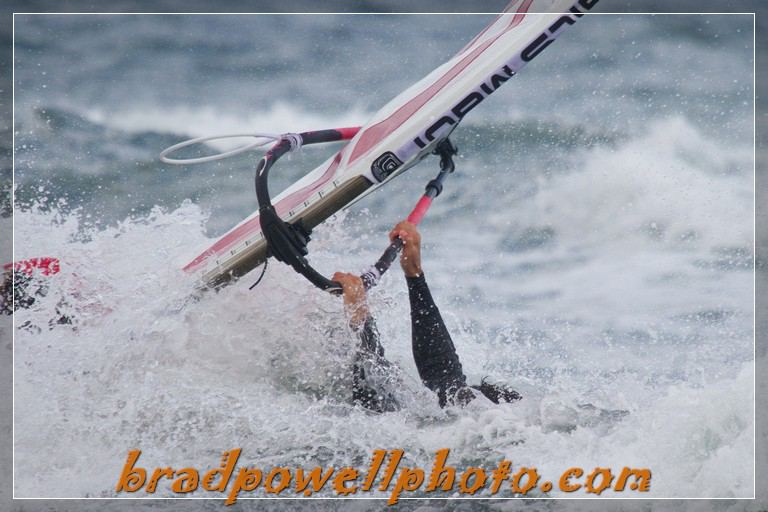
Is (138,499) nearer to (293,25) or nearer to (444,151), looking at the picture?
(444,151)

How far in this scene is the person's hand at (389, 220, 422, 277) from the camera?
9.09ft

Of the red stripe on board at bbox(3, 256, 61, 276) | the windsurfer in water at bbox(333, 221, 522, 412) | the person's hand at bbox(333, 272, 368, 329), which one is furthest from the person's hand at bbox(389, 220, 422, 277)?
the red stripe on board at bbox(3, 256, 61, 276)

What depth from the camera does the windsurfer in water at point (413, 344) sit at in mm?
2795

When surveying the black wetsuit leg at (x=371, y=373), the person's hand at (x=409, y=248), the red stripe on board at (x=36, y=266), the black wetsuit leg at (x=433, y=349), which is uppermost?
the person's hand at (x=409, y=248)

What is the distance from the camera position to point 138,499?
8.86ft

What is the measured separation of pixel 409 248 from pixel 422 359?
0.39 metres

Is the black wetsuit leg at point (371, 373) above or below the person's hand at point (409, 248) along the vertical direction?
below

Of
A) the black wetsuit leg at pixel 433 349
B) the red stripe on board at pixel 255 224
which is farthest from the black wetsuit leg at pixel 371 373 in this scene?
the red stripe on board at pixel 255 224

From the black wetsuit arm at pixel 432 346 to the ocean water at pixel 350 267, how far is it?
102 mm

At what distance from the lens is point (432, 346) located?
2.82 meters

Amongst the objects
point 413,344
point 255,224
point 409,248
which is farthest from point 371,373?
point 255,224

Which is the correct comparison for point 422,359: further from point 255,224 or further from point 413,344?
point 255,224

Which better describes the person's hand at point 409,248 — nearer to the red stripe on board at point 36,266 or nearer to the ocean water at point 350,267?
the ocean water at point 350,267

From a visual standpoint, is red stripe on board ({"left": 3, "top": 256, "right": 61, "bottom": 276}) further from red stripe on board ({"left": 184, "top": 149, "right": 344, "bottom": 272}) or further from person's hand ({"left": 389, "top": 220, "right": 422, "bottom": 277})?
person's hand ({"left": 389, "top": 220, "right": 422, "bottom": 277})
